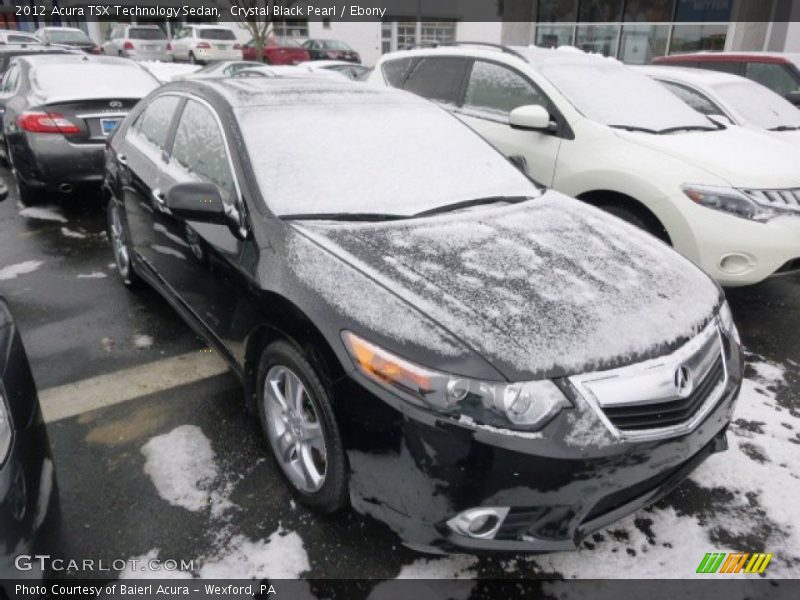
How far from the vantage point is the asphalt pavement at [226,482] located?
2186 millimetres

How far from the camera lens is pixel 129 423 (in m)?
2.92

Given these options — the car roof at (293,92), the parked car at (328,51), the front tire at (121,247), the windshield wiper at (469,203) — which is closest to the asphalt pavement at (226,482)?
the front tire at (121,247)

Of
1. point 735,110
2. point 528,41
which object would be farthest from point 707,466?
point 528,41

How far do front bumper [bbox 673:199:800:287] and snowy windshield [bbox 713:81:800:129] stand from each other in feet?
8.50

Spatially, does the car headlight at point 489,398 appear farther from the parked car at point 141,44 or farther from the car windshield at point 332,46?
the parked car at point 141,44

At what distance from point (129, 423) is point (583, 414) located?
2.19 metres

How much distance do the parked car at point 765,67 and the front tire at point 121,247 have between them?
764 centimetres

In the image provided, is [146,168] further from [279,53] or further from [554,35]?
[279,53]

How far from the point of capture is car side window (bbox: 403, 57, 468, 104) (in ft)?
17.3

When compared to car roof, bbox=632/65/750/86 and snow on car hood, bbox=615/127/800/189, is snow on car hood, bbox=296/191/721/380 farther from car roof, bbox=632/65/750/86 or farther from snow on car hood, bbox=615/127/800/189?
car roof, bbox=632/65/750/86

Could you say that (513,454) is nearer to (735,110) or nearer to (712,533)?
(712,533)

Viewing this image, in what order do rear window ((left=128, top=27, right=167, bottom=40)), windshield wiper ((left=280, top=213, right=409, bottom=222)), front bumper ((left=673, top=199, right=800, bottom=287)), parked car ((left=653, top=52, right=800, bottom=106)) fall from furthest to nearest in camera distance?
rear window ((left=128, top=27, right=167, bottom=40)) → parked car ((left=653, top=52, right=800, bottom=106)) → front bumper ((left=673, top=199, right=800, bottom=287)) → windshield wiper ((left=280, top=213, right=409, bottom=222))

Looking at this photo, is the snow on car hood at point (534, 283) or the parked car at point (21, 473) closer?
the parked car at point (21, 473)

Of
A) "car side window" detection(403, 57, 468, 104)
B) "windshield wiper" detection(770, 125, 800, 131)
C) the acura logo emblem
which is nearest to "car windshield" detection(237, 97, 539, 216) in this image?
the acura logo emblem
